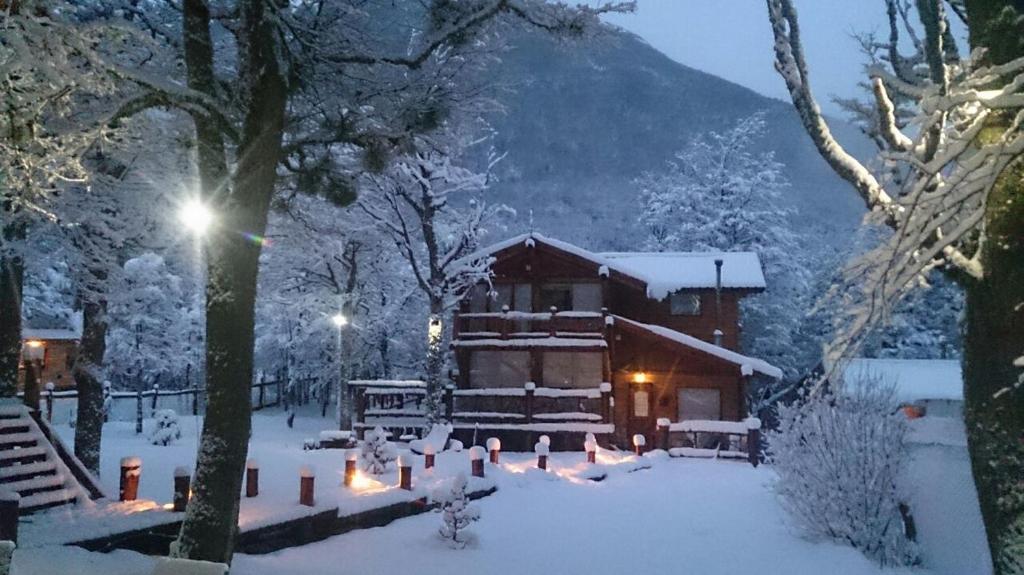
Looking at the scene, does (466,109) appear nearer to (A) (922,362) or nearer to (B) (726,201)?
(A) (922,362)

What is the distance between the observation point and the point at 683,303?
27.3 m

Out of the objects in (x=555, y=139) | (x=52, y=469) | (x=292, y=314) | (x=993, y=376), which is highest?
(x=555, y=139)

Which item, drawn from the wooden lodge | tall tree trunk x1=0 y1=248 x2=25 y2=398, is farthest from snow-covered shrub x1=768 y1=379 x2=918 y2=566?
tall tree trunk x1=0 y1=248 x2=25 y2=398

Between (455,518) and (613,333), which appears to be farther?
(613,333)

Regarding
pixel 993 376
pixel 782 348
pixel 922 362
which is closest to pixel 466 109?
pixel 993 376

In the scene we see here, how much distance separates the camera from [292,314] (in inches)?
1320

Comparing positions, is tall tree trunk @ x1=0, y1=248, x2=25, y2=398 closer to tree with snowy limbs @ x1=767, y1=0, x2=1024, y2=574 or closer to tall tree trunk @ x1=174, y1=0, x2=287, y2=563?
tall tree trunk @ x1=174, y1=0, x2=287, y2=563

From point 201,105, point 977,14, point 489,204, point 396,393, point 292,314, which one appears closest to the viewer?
point 977,14

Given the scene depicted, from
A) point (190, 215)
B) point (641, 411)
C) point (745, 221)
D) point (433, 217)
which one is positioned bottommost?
point (641, 411)

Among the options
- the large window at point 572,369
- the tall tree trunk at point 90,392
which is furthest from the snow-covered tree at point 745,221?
the tall tree trunk at point 90,392

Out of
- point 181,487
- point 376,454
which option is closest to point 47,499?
point 181,487

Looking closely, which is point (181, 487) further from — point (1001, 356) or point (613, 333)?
point (613, 333)

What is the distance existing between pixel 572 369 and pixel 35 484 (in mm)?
18143

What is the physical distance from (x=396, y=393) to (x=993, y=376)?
828 inches
